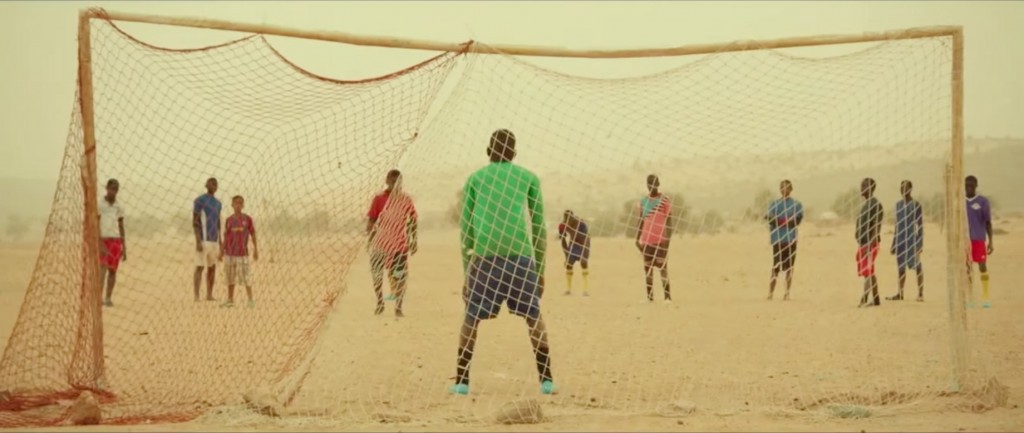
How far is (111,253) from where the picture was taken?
1380 centimetres

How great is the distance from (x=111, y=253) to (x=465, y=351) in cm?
720

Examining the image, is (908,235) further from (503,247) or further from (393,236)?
(503,247)

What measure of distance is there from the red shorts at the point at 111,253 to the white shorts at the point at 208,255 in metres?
0.93

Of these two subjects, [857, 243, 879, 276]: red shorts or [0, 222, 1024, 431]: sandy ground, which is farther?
[857, 243, 879, 276]: red shorts

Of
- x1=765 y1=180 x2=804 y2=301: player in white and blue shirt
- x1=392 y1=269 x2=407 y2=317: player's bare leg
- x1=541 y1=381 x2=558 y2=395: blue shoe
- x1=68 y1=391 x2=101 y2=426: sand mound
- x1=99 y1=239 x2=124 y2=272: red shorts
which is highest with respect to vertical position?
x1=765 y1=180 x2=804 y2=301: player in white and blue shirt

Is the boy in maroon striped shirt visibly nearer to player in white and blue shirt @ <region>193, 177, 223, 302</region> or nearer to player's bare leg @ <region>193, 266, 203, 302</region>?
player in white and blue shirt @ <region>193, 177, 223, 302</region>

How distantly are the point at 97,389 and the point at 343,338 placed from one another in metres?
3.83

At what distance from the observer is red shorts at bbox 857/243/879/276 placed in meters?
13.6

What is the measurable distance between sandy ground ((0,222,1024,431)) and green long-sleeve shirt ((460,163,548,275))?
955 mm

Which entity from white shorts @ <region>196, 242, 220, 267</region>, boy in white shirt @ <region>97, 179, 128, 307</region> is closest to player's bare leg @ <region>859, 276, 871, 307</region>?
white shorts @ <region>196, 242, 220, 267</region>

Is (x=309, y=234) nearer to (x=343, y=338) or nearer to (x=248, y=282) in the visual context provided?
(x=343, y=338)

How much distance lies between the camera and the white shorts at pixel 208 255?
14383mm

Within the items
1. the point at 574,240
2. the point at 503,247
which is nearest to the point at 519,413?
the point at 503,247

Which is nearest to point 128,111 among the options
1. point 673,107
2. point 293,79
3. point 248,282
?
point 293,79
